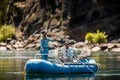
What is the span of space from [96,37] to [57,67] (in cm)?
7370

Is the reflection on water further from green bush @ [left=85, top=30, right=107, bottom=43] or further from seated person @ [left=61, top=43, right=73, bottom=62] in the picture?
green bush @ [left=85, top=30, right=107, bottom=43]

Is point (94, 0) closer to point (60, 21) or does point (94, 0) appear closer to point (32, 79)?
point (60, 21)

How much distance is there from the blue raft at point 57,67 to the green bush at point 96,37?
234ft

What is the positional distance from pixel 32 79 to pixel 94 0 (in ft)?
314

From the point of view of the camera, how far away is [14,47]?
4402 inches

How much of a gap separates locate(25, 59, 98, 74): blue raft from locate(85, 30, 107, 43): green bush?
71.3 metres

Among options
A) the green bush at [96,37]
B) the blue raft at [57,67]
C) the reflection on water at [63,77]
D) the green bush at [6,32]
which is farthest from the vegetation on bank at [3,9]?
the reflection on water at [63,77]

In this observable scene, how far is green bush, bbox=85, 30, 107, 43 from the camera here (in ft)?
365

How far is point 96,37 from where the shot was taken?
11156 cm

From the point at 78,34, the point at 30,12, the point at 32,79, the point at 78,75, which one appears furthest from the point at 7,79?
the point at 30,12

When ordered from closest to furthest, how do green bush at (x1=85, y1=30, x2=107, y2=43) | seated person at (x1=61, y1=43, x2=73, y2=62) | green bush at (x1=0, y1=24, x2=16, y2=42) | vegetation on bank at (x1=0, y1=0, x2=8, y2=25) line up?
seated person at (x1=61, y1=43, x2=73, y2=62) → green bush at (x1=85, y1=30, x2=107, y2=43) → green bush at (x1=0, y1=24, x2=16, y2=42) → vegetation on bank at (x1=0, y1=0, x2=8, y2=25)

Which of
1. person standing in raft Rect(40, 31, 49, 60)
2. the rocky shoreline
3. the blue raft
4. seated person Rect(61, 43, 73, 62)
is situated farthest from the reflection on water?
the rocky shoreline

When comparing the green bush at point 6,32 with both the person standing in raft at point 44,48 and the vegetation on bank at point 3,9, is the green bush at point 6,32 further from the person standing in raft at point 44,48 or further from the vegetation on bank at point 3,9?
the person standing in raft at point 44,48

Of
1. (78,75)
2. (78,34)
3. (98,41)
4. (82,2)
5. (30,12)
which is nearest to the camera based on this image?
(78,75)
